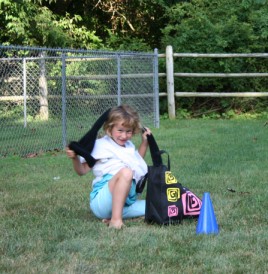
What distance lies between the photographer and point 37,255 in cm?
400

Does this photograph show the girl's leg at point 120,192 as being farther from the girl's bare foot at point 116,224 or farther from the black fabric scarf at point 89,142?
the black fabric scarf at point 89,142

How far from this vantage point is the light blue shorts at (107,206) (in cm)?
498

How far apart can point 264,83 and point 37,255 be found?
1218cm

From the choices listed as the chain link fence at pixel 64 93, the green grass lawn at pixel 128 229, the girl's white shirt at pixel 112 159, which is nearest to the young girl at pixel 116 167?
the girl's white shirt at pixel 112 159

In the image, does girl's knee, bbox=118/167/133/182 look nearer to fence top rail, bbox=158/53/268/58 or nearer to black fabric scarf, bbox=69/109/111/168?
black fabric scarf, bbox=69/109/111/168

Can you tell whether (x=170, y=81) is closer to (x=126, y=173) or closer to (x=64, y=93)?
(x=64, y=93)

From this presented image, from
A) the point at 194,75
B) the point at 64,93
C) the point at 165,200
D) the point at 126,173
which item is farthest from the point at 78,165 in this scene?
the point at 194,75

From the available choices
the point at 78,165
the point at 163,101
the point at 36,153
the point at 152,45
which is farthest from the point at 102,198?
the point at 152,45

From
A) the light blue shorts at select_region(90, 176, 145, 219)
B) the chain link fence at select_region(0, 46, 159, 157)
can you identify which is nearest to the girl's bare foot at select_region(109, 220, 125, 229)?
the light blue shorts at select_region(90, 176, 145, 219)

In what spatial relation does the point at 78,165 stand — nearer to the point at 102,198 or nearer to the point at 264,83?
the point at 102,198

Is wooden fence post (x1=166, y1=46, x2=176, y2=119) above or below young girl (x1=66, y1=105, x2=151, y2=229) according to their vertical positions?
above

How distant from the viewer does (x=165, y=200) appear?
4.79 meters

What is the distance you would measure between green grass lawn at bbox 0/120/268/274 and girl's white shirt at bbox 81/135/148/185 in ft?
1.29

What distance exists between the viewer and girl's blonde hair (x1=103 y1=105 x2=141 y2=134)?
16.3ft
